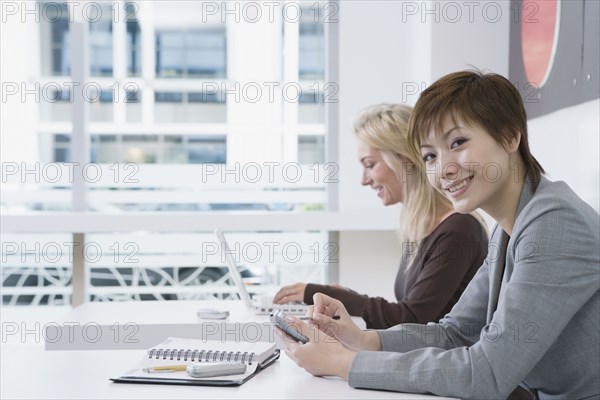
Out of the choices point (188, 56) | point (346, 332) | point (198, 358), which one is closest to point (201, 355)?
point (198, 358)

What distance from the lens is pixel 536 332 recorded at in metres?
1.43

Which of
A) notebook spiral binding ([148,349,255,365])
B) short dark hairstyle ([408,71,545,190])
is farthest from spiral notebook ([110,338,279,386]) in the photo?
short dark hairstyle ([408,71,545,190])

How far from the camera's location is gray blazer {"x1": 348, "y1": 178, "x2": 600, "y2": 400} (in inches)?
55.9

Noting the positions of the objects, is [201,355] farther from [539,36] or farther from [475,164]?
[539,36]

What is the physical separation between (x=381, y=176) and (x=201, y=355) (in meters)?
1.28

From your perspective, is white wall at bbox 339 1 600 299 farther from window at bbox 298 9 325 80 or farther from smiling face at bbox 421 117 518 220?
smiling face at bbox 421 117 518 220

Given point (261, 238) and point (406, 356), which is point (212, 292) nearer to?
point (261, 238)

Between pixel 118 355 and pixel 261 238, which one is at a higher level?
pixel 118 355

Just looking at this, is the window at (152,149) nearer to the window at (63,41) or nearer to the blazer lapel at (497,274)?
the window at (63,41)

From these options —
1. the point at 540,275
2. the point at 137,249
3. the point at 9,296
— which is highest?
the point at 540,275

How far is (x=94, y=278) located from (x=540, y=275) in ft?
10.9

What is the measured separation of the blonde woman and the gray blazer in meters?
0.73

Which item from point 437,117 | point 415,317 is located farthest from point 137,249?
point 437,117

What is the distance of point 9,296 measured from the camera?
14.5 feet
